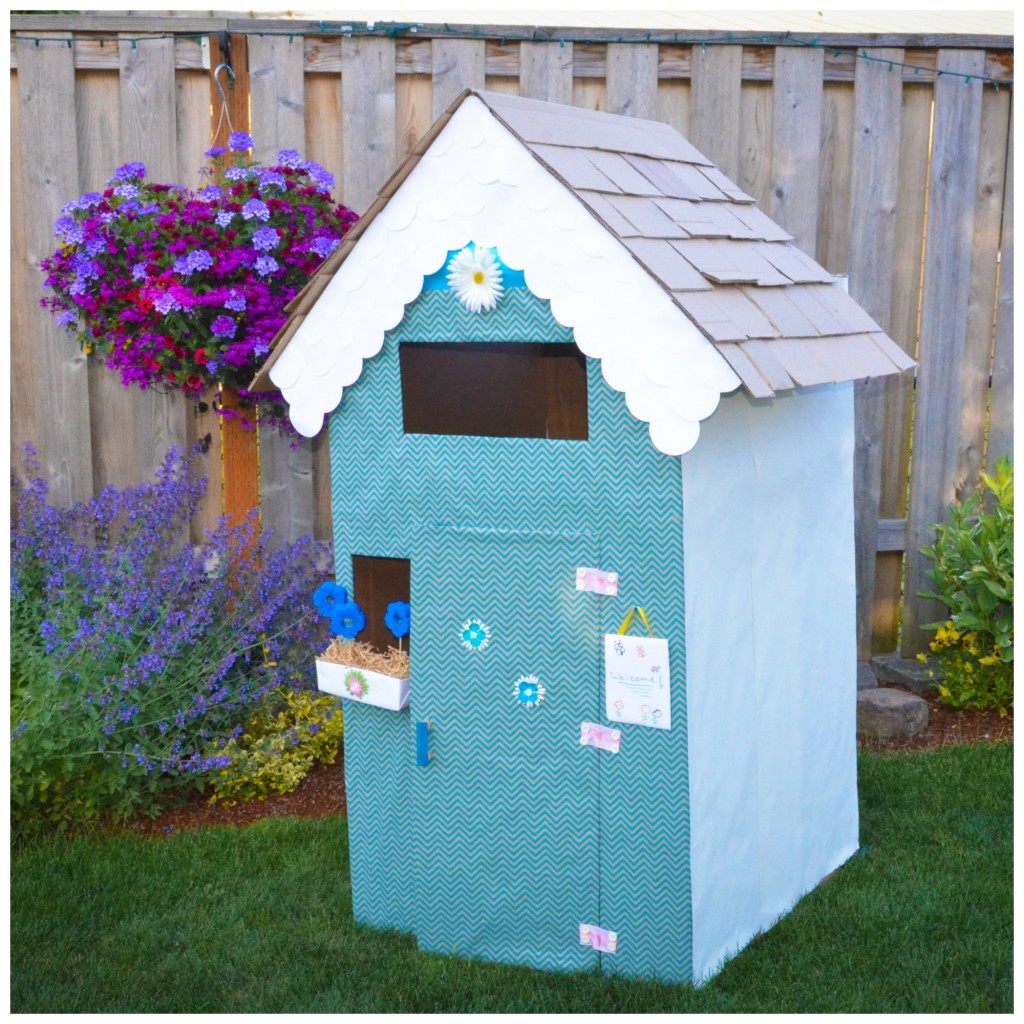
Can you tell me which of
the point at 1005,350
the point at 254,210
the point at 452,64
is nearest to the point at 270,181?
the point at 254,210

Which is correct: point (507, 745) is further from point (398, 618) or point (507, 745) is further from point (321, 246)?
point (321, 246)

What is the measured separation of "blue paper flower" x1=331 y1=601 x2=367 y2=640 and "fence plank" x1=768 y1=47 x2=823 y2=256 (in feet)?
8.40

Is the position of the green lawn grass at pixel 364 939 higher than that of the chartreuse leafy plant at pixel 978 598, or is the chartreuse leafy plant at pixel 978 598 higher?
the chartreuse leafy plant at pixel 978 598

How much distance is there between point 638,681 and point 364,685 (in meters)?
0.78

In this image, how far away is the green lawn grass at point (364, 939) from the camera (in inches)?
117

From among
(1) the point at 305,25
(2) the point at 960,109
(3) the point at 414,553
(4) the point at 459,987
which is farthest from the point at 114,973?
(2) the point at 960,109

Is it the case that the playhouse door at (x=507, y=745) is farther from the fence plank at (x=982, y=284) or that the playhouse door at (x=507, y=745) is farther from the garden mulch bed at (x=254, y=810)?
the fence plank at (x=982, y=284)

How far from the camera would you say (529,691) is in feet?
10.0

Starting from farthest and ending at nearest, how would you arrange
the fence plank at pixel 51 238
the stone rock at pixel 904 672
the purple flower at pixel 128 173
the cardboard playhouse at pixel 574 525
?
1. the stone rock at pixel 904 672
2. the fence plank at pixel 51 238
3. the purple flower at pixel 128 173
4. the cardboard playhouse at pixel 574 525

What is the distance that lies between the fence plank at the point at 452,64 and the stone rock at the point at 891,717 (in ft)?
9.27

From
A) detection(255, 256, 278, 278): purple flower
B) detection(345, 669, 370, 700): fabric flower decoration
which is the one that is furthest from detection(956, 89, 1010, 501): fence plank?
detection(345, 669, 370, 700): fabric flower decoration

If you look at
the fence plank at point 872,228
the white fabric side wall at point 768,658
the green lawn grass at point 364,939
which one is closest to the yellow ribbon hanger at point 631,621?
the white fabric side wall at point 768,658

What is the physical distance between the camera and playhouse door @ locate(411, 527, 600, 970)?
3004mm

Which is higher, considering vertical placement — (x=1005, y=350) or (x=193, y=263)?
(x=193, y=263)
